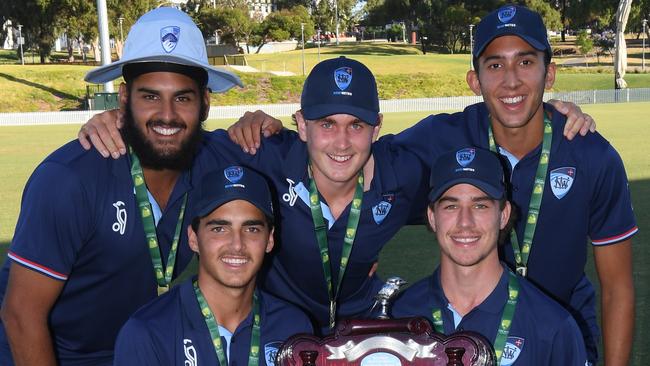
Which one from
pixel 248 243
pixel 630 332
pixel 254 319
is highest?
pixel 248 243

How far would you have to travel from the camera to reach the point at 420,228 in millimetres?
10156

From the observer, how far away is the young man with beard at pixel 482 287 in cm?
319

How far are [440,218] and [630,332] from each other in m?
1.19

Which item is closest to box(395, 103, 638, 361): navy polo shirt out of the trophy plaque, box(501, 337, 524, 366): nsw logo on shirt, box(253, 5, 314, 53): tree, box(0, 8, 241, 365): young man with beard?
box(501, 337, 524, 366): nsw logo on shirt

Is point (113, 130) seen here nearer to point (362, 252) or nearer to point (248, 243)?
point (248, 243)

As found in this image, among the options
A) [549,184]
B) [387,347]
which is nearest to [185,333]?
Result: [387,347]

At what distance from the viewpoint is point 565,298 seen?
412 centimetres

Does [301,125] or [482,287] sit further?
[301,125]

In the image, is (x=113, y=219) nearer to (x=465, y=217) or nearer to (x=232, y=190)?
(x=232, y=190)

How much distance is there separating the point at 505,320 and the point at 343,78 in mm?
1322

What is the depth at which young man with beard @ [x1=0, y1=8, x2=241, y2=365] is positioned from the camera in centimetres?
353

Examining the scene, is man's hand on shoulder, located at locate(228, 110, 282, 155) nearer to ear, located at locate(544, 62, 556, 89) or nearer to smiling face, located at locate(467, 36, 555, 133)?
smiling face, located at locate(467, 36, 555, 133)

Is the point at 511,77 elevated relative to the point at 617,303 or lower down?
elevated

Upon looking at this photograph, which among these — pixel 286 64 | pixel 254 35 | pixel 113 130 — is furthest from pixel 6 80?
pixel 113 130
